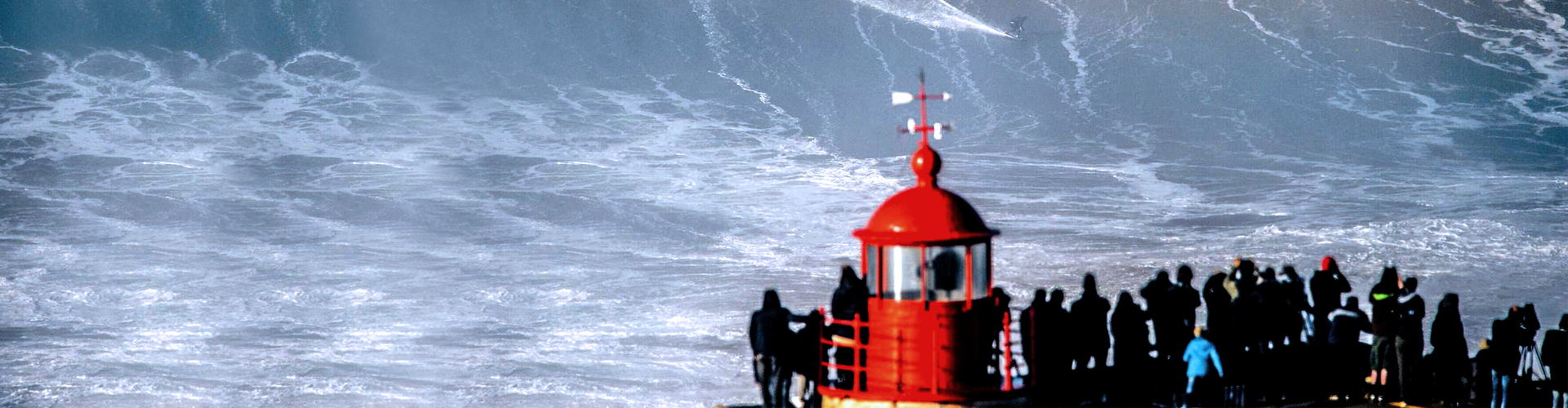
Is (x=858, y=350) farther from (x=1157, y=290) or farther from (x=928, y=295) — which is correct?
(x=1157, y=290)

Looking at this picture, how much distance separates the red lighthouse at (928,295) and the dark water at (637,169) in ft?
91.0

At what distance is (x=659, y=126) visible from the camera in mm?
63125

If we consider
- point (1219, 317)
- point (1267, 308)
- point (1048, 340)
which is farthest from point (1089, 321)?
point (1267, 308)

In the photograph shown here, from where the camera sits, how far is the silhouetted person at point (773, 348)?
11555mm

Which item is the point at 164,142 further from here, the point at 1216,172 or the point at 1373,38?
the point at 1373,38

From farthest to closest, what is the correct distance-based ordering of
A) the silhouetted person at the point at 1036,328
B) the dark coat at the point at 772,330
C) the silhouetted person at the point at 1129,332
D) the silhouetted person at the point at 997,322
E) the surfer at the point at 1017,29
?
the surfer at the point at 1017,29
the silhouetted person at the point at 1129,332
the silhouetted person at the point at 1036,328
the dark coat at the point at 772,330
the silhouetted person at the point at 997,322

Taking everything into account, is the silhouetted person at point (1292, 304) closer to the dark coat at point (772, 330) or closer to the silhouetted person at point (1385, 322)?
the silhouetted person at point (1385, 322)

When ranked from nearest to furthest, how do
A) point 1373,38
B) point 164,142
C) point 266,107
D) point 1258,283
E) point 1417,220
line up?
point 1258,283
point 1417,220
point 164,142
point 266,107
point 1373,38

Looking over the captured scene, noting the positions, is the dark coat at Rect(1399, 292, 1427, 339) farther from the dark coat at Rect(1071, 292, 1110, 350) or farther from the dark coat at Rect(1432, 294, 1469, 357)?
the dark coat at Rect(1071, 292, 1110, 350)

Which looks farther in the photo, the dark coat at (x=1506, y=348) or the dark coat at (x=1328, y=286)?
the dark coat at (x=1328, y=286)

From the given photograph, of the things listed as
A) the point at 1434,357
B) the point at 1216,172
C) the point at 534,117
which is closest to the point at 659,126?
the point at 534,117

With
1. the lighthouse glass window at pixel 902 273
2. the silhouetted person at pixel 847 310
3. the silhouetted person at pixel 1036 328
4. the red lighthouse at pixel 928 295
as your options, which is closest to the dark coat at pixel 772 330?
the silhouetted person at pixel 847 310

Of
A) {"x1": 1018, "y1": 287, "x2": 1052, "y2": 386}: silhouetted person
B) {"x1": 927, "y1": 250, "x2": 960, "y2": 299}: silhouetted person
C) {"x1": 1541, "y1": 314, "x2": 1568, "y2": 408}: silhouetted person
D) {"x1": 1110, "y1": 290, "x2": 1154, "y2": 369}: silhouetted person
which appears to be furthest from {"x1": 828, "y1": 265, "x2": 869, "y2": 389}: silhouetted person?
{"x1": 1541, "y1": 314, "x2": 1568, "y2": 408}: silhouetted person

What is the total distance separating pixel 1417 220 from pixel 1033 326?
3856 cm
